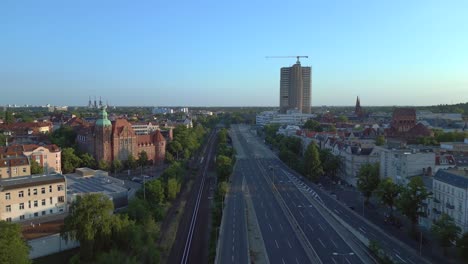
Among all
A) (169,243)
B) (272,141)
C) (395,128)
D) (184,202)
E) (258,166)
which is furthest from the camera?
(272,141)

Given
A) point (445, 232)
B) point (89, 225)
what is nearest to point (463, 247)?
point (445, 232)

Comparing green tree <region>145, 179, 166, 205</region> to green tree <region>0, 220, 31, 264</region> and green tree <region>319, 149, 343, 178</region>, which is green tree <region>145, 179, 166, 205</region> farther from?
green tree <region>319, 149, 343, 178</region>

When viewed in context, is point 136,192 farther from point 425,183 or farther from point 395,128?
point 395,128

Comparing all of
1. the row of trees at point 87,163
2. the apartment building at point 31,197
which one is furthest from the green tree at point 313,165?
the apartment building at point 31,197

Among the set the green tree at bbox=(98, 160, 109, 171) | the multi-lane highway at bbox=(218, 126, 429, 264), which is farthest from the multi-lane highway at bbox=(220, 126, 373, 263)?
the green tree at bbox=(98, 160, 109, 171)

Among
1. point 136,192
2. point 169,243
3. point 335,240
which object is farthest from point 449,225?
point 136,192

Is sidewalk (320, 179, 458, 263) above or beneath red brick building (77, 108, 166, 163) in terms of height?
beneath

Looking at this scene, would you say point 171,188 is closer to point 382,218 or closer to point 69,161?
point 382,218
